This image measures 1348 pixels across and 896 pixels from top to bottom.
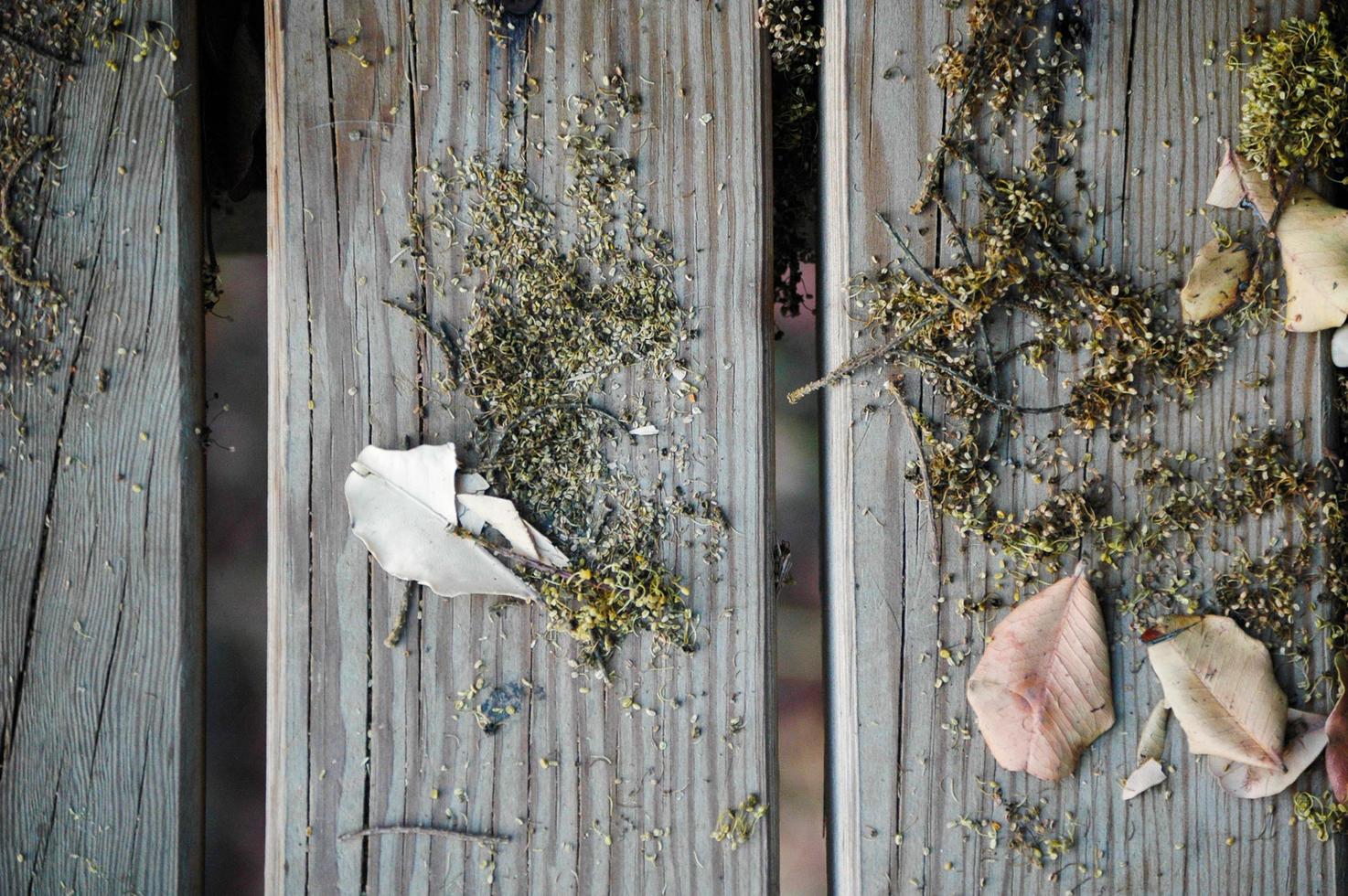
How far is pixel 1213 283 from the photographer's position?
1.62 meters

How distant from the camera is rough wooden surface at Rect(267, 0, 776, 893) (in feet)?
5.44

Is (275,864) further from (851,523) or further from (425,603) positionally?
(851,523)

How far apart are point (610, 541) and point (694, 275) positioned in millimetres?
535

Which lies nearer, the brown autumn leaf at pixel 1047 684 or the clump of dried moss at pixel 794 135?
the brown autumn leaf at pixel 1047 684

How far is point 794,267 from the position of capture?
197 centimetres

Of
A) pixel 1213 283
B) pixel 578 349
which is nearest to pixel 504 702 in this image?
pixel 578 349

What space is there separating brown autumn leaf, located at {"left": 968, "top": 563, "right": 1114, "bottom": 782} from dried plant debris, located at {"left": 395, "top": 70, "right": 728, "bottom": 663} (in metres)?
0.57

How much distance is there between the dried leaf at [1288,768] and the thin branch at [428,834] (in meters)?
1.38

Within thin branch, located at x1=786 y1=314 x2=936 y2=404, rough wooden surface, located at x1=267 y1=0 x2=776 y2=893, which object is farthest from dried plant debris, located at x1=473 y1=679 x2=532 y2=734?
thin branch, located at x1=786 y1=314 x2=936 y2=404

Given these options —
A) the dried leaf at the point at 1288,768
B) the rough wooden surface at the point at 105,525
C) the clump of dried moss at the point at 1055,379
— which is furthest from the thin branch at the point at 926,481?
the rough wooden surface at the point at 105,525

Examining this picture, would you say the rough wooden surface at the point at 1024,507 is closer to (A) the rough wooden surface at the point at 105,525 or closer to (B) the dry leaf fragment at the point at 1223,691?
(B) the dry leaf fragment at the point at 1223,691

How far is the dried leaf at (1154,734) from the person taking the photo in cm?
163

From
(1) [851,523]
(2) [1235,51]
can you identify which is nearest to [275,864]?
(1) [851,523]

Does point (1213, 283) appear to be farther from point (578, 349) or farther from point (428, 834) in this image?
point (428, 834)
